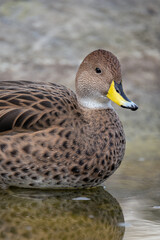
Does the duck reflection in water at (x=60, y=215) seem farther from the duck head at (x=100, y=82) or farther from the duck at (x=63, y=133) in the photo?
the duck head at (x=100, y=82)

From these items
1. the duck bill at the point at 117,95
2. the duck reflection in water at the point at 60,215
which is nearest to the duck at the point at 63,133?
the duck bill at the point at 117,95

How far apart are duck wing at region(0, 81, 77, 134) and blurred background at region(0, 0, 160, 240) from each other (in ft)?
3.64

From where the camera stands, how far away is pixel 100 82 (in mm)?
5316

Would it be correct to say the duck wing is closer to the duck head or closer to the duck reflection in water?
the duck head

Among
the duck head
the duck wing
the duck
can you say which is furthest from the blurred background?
the duck wing

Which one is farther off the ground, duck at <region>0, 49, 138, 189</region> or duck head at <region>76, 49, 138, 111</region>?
duck head at <region>76, 49, 138, 111</region>

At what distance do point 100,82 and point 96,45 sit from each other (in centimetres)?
317

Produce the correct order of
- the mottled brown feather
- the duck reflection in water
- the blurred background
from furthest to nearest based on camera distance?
the blurred background
the mottled brown feather
the duck reflection in water

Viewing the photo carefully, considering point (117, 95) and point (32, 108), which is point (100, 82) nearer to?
point (117, 95)

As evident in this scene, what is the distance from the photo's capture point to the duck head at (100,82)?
5234 millimetres

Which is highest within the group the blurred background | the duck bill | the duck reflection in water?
the blurred background

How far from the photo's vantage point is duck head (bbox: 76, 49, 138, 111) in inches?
206

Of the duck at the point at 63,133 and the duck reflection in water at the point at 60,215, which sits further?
the duck at the point at 63,133

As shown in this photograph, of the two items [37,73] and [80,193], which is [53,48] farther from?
[80,193]
